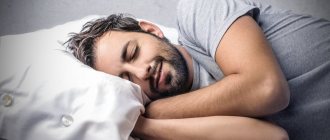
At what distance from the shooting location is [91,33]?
1077 millimetres

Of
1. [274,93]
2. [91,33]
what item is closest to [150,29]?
[91,33]

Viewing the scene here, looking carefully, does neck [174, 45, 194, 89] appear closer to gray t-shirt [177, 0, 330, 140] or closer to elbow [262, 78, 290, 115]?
gray t-shirt [177, 0, 330, 140]

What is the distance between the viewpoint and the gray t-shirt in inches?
32.8

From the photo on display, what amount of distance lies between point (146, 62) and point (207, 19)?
20 cm

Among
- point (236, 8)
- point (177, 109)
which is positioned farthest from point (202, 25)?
point (177, 109)

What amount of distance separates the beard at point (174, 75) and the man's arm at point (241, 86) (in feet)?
0.22

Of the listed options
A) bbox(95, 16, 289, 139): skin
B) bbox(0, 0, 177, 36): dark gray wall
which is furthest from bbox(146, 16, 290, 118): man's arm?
bbox(0, 0, 177, 36): dark gray wall

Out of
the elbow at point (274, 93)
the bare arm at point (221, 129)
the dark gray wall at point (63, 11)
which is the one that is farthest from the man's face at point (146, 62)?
the dark gray wall at point (63, 11)

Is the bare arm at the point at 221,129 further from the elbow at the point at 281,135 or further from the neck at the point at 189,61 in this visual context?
the neck at the point at 189,61

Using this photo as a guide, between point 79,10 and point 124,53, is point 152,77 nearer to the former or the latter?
point 124,53

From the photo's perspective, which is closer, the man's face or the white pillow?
the white pillow

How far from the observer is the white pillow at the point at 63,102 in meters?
0.76

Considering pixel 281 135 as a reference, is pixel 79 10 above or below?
above

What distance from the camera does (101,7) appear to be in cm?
140
